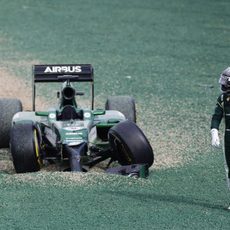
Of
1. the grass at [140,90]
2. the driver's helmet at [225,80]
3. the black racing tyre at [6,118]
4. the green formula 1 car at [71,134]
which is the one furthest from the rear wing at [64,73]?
the driver's helmet at [225,80]

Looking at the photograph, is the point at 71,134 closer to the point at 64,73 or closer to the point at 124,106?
the point at 64,73

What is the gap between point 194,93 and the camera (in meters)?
19.8

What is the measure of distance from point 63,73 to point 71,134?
1.69 meters

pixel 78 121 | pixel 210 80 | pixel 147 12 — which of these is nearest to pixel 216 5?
pixel 147 12

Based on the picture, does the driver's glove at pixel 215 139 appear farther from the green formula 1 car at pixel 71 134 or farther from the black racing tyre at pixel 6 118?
the black racing tyre at pixel 6 118

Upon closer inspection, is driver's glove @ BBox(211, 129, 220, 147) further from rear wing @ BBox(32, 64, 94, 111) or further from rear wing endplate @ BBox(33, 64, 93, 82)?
rear wing endplate @ BBox(33, 64, 93, 82)

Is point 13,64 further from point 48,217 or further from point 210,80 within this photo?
point 48,217

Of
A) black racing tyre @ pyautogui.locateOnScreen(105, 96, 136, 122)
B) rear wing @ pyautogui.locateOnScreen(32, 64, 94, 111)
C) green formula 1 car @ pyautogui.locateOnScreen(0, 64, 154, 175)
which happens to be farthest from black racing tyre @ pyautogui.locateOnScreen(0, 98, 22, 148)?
black racing tyre @ pyautogui.locateOnScreen(105, 96, 136, 122)

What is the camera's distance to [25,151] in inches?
519

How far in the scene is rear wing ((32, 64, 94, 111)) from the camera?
15.2 m

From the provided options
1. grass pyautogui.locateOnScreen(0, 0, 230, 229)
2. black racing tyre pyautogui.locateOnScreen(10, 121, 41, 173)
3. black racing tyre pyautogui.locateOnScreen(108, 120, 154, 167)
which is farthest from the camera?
black racing tyre pyautogui.locateOnScreen(108, 120, 154, 167)

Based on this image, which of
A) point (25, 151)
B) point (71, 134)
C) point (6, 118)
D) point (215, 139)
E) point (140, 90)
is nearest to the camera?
point (215, 139)

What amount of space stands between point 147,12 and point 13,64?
8.33 m

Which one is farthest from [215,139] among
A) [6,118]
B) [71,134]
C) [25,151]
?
[6,118]
